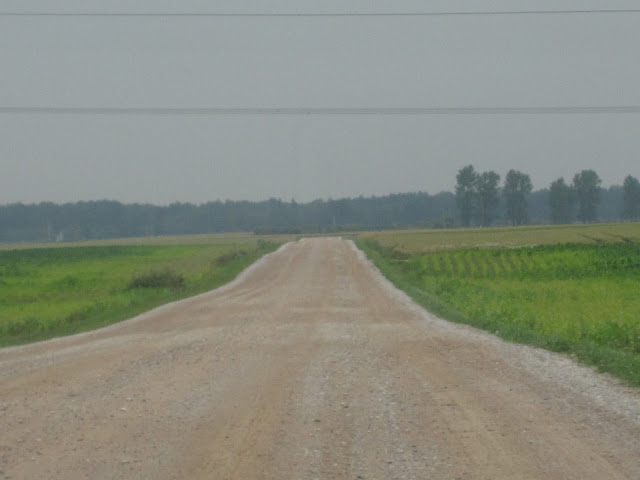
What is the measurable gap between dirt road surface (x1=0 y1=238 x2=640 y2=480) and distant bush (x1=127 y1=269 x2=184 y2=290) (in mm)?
21074

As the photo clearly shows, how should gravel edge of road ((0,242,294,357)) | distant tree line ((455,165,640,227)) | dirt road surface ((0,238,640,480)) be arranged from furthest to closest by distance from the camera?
distant tree line ((455,165,640,227))
gravel edge of road ((0,242,294,357))
dirt road surface ((0,238,640,480))

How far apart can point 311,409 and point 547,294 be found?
Result: 902 inches

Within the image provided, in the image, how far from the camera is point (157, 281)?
1594 inches

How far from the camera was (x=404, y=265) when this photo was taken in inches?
2140

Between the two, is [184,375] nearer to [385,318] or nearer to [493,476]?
[493,476]

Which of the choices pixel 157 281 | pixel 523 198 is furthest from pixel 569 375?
pixel 523 198

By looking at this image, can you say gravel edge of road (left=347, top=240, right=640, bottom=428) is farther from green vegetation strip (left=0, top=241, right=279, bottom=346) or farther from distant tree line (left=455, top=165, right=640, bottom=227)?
distant tree line (left=455, top=165, right=640, bottom=227)

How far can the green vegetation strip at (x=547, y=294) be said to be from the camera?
16.4 meters

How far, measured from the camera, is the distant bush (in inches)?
1588

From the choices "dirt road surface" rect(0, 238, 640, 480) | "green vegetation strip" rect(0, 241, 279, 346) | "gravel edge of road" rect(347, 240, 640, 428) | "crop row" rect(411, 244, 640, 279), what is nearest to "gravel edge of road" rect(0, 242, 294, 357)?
"green vegetation strip" rect(0, 241, 279, 346)

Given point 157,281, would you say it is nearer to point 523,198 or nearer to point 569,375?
point 569,375

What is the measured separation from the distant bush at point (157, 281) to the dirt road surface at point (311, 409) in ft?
69.1

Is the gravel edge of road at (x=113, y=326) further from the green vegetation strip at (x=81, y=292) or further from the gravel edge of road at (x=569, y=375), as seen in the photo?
the gravel edge of road at (x=569, y=375)

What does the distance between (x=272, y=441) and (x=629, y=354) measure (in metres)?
8.09
